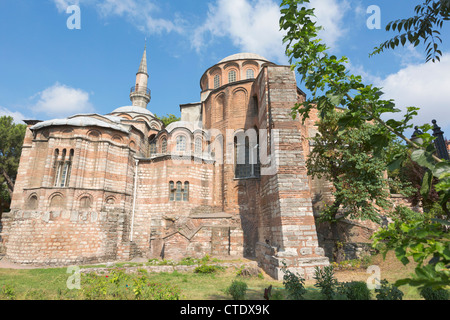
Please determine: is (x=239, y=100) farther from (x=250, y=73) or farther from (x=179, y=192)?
(x=179, y=192)

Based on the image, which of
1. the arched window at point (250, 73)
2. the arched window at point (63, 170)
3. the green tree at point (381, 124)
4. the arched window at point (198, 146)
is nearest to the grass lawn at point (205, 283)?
the green tree at point (381, 124)

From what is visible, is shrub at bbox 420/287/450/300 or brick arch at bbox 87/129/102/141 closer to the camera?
shrub at bbox 420/287/450/300

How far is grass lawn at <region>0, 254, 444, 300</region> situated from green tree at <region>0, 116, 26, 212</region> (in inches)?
716

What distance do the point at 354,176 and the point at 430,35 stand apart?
9906 mm

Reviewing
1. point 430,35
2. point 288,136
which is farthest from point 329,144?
point 430,35

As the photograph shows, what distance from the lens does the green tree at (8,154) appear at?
25.4m

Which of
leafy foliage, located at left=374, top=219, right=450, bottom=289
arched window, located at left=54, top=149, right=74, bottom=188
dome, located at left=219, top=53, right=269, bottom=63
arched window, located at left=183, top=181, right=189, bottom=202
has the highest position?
dome, located at left=219, top=53, right=269, bottom=63

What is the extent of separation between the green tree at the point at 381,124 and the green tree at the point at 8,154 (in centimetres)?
3242

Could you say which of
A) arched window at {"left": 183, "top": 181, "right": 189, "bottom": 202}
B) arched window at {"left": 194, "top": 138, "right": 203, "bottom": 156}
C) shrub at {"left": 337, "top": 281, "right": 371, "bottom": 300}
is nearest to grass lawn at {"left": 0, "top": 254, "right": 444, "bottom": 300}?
shrub at {"left": 337, "top": 281, "right": 371, "bottom": 300}

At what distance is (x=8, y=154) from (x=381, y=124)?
34639mm

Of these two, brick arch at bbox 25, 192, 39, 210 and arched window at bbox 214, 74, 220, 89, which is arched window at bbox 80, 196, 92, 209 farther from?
arched window at bbox 214, 74, 220, 89

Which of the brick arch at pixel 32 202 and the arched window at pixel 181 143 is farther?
the arched window at pixel 181 143

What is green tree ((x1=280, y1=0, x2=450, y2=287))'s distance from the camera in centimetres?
199

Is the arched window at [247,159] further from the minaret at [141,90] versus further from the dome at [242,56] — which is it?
the minaret at [141,90]
